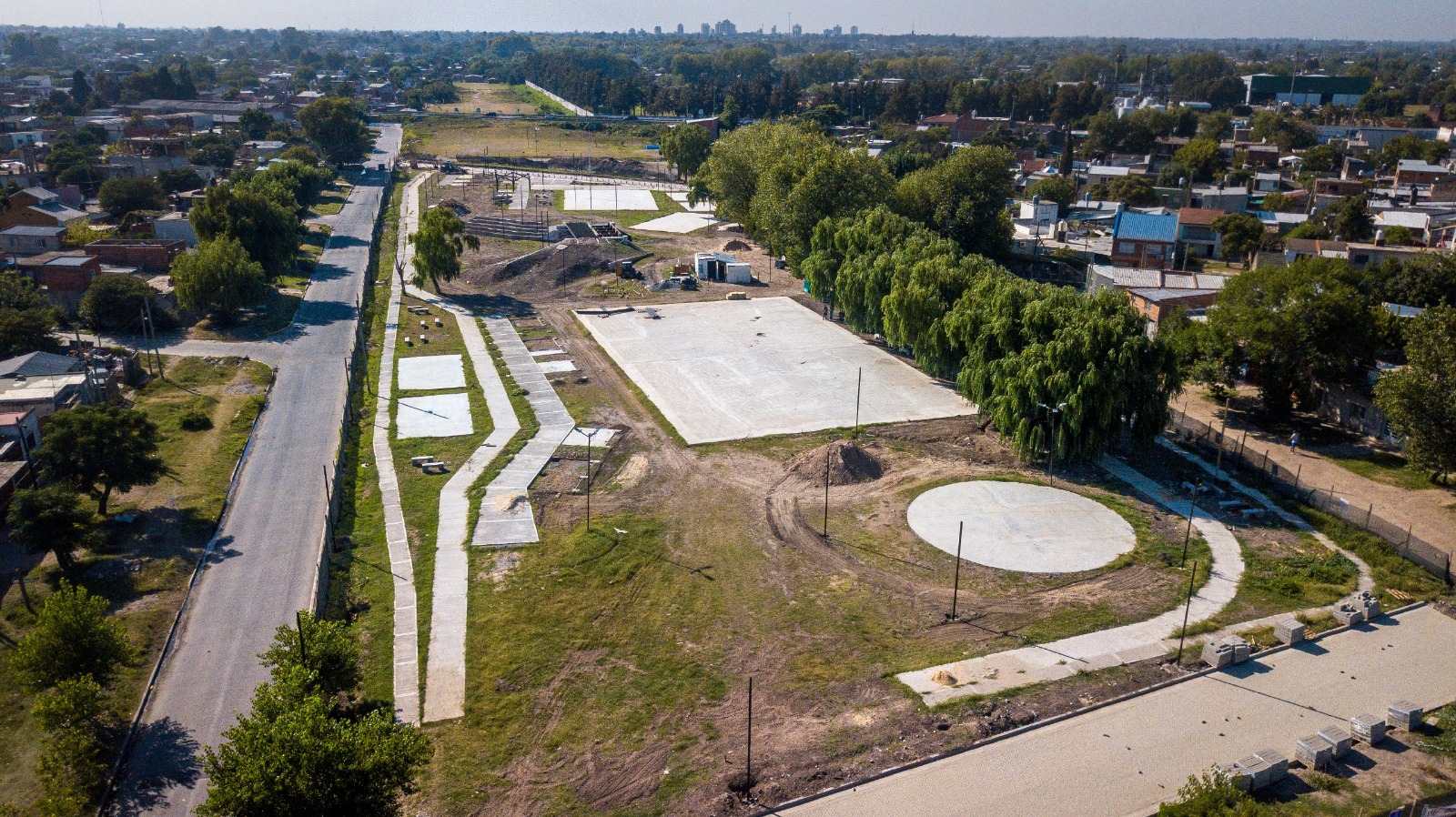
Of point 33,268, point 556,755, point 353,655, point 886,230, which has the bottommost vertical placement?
point 556,755

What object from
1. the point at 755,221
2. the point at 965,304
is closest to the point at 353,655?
the point at 965,304

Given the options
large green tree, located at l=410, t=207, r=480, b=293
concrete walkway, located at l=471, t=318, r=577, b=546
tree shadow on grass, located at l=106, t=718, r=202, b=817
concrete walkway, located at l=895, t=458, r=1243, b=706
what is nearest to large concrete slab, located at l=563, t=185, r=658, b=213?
large green tree, located at l=410, t=207, r=480, b=293

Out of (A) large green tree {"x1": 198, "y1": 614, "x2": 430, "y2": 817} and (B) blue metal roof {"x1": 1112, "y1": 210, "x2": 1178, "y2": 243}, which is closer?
(A) large green tree {"x1": 198, "y1": 614, "x2": 430, "y2": 817}

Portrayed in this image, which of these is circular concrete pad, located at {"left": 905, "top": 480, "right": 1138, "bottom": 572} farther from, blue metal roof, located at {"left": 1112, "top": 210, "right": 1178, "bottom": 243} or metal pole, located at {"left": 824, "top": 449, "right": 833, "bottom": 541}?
blue metal roof, located at {"left": 1112, "top": 210, "right": 1178, "bottom": 243}

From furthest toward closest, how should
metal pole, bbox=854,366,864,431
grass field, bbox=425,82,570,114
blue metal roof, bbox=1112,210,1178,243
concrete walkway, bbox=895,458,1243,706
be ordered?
1. grass field, bbox=425,82,570,114
2. blue metal roof, bbox=1112,210,1178,243
3. metal pole, bbox=854,366,864,431
4. concrete walkway, bbox=895,458,1243,706

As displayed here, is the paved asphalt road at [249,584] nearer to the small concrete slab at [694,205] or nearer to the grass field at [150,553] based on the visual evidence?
the grass field at [150,553]

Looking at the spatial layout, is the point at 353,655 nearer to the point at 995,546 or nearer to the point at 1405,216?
the point at 995,546

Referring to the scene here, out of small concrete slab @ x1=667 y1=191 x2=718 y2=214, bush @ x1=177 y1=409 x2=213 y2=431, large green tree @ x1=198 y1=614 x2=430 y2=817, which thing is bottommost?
bush @ x1=177 y1=409 x2=213 y2=431
